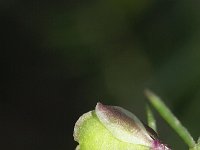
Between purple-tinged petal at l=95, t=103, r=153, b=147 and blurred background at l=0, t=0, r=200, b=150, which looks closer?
purple-tinged petal at l=95, t=103, r=153, b=147

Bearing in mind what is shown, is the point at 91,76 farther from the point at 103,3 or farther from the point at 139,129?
the point at 139,129

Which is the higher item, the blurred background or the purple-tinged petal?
the blurred background

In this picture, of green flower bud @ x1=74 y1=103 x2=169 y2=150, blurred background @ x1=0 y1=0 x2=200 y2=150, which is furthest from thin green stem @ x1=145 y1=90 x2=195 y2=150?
blurred background @ x1=0 y1=0 x2=200 y2=150

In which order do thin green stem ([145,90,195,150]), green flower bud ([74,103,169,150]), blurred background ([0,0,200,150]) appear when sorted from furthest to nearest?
blurred background ([0,0,200,150])
thin green stem ([145,90,195,150])
green flower bud ([74,103,169,150])

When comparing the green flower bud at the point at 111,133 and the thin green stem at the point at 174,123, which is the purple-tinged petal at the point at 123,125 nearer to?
the green flower bud at the point at 111,133

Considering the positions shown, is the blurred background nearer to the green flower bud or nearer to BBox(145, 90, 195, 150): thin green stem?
BBox(145, 90, 195, 150): thin green stem

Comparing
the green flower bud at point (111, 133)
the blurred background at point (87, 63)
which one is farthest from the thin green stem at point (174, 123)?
the blurred background at point (87, 63)

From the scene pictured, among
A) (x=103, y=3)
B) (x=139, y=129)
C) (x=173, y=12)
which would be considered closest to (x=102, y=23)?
(x=103, y=3)

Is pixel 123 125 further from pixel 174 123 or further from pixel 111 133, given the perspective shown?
pixel 174 123
